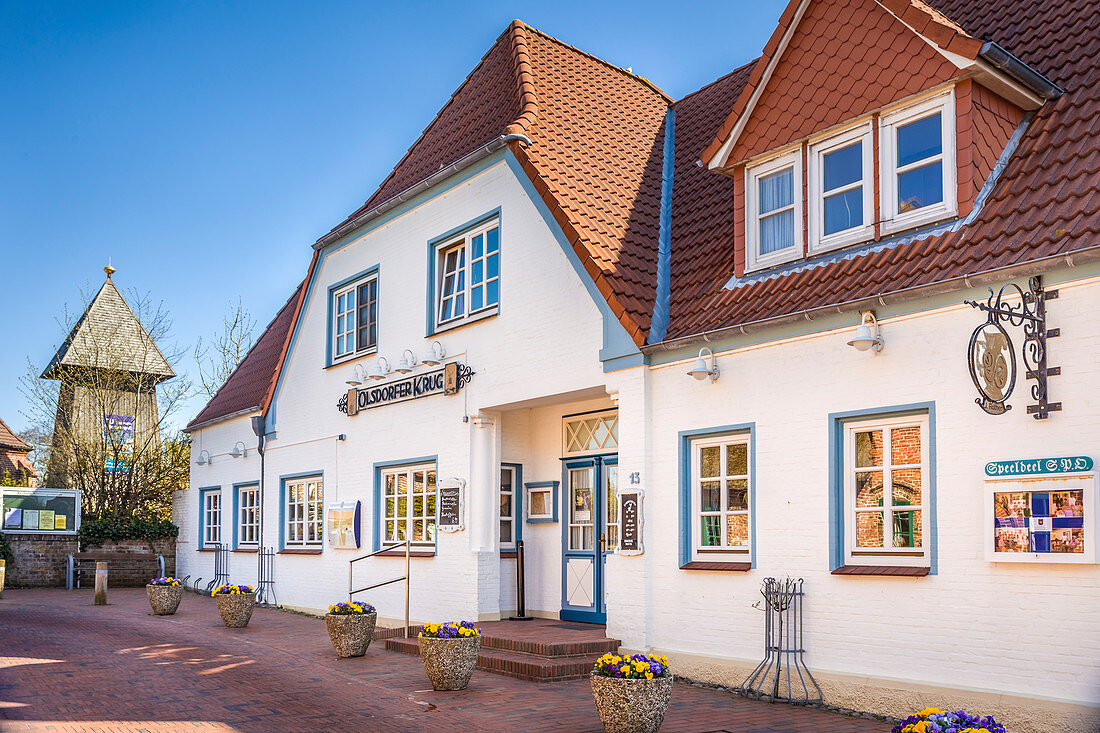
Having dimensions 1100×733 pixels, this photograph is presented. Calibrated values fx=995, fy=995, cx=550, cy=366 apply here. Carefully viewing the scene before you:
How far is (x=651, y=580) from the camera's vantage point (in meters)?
11.4

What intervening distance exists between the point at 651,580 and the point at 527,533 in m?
3.89

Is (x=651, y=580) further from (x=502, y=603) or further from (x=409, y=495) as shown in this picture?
(x=409, y=495)

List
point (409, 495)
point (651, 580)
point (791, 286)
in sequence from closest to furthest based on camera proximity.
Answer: point (791, 286) < point (651, 580) < point (409, 495)

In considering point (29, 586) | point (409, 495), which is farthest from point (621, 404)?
point (29, 586)

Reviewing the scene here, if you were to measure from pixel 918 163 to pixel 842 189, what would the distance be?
0.92 meters

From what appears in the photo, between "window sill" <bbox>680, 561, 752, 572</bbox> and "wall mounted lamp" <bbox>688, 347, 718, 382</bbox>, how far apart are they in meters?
1.98

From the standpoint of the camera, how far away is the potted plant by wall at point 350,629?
12672mm

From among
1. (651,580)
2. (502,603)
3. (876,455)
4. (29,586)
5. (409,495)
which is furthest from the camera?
(29,586)

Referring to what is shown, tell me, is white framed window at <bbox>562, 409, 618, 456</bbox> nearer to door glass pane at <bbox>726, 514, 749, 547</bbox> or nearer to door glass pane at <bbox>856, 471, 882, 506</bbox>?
door glass pane at <bbox>726, 514, 749, 547</bbox>

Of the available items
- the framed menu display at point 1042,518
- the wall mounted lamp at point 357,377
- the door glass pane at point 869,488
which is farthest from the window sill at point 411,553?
the framed menu display at point 1042,518

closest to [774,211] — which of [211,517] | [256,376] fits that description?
[256,376]

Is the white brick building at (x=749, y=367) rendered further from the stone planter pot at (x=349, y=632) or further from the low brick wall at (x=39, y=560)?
the low brick wall at (x=39, y=560)

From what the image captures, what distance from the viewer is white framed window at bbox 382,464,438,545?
15438mm

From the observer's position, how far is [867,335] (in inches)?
360
